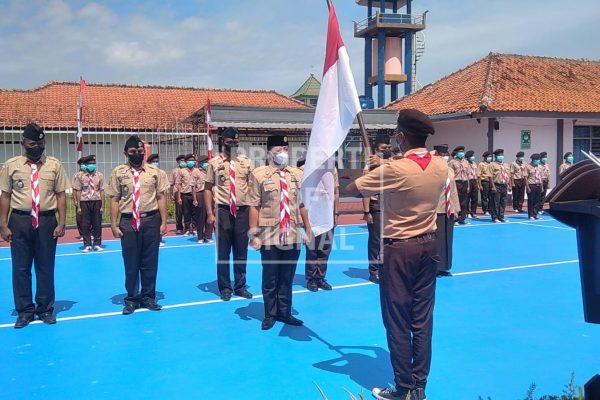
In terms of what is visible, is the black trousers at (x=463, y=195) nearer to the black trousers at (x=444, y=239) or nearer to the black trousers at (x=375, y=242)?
the black trousers at (x=444, y=239)

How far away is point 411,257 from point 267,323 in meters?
2.24

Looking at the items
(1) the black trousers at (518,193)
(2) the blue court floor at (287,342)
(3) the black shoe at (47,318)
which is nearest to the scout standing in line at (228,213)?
(2) the blue court floor at (287,342)

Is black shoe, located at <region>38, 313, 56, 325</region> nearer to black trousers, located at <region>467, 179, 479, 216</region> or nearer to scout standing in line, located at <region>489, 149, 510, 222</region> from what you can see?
black trousers, located at <region>467, 179, 479, 216</region>

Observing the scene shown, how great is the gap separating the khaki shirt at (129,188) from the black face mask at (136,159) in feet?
0.29

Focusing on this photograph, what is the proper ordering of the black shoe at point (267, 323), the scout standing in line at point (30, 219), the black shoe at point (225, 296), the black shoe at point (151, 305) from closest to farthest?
the black shoe at point (267, 323)
the scout standing in line at point (30, 219)
the black shoe at point (151, 305)
the black shoe at point (225, 296)

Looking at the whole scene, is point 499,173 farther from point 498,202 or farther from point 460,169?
point 460,169

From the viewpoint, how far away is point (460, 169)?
14.2 m

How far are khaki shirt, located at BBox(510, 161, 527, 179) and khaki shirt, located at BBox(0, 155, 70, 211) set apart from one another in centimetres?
1337

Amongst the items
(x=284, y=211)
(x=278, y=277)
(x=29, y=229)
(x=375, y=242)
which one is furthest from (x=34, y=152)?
(x=375, y=242)

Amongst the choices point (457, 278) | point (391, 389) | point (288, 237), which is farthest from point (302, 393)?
point (457, 278)

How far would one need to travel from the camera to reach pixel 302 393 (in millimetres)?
3844

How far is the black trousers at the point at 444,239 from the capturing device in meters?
7.41

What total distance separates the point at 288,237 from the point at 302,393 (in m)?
1.87

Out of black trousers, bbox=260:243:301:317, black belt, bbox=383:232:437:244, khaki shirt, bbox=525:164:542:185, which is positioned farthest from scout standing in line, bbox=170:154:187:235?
khaki shirt, bbox=525:164:542:185
